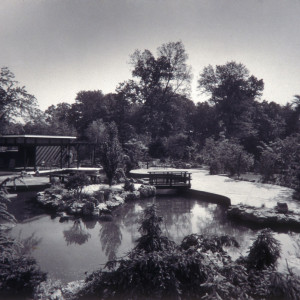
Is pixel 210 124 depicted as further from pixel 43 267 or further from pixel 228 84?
pixel 43 267

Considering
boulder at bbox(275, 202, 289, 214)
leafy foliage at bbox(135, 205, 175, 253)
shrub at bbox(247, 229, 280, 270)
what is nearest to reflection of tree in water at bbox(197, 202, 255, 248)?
boulder at bbox(275, 202, 289, 214)

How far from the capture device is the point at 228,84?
141ft

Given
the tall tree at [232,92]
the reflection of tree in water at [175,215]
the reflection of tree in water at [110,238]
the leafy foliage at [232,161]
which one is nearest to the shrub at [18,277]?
the reflection of tree in water at [110,238]

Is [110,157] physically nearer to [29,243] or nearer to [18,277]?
[29,243]

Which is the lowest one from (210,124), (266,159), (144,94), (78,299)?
(78,299)

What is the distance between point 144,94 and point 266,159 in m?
25.4

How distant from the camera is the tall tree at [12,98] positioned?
103 ft

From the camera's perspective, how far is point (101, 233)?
388 inches

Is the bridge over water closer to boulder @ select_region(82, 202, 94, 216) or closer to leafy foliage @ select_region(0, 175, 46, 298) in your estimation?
boulder @ select_region(82, 202, 94, 216)

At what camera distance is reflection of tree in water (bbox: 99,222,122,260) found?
8092 mm

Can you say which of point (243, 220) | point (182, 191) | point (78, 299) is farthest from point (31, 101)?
point (78, 299)

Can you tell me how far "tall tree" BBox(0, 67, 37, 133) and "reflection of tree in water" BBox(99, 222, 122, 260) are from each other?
25503mm

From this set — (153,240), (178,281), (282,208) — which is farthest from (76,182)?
(178,281)

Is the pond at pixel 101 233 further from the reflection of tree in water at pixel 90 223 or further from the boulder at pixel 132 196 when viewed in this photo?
the boulder at pixel 132 196
